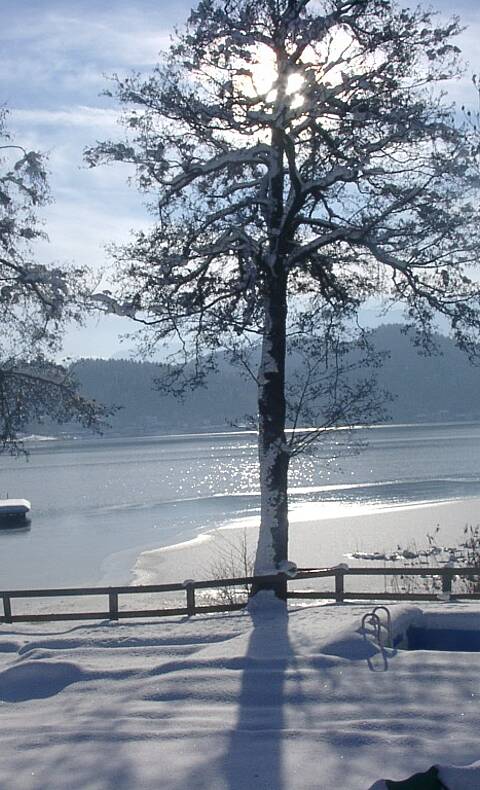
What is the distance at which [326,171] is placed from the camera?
50.0 ft

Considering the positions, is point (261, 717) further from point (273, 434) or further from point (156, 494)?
point (156, 494)

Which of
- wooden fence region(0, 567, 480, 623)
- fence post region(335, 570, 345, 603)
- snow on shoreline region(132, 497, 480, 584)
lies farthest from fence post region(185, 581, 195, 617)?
snow on shoreline region(132, 497, 480, 584)

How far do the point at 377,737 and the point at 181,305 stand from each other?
30.8ft

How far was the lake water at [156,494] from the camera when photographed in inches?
1377

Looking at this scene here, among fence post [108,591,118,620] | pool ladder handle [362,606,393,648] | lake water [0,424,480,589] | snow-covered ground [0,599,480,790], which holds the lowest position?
lake water [0,424,480,589]

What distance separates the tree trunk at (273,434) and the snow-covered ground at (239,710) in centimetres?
270

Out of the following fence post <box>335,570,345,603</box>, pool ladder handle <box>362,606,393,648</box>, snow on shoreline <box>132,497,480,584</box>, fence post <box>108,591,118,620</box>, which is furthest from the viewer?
snow on shoreline <box>132,497,480,584</box>

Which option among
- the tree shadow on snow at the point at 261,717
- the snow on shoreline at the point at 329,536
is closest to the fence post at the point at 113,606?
the tree shadow on snow at the point at 261,717

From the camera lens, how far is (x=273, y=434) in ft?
48.4

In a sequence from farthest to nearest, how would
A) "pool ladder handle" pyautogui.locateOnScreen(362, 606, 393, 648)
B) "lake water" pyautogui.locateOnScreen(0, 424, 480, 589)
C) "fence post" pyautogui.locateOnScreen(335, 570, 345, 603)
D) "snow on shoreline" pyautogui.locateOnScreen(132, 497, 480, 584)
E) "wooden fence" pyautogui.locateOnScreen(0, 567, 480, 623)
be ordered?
"lake water" pyautogui.locateOnScreen(0, 424, 480, 589) < "snow on shoreline" pyautogui.locateOnScreen(132, 497, 480, 584) < "fence post" pyautogui.locateOnScreen(335, 570, 345, 603) < "wooden fence" pyautogui.locateOnScreen(0, 567, 480, 623) < "pool ladder handle" pyautogui.locateOnScreen(362, 606, 393, 648)

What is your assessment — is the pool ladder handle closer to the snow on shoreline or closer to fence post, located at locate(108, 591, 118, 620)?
fence post, located at locate(108, 591, 118, 620)

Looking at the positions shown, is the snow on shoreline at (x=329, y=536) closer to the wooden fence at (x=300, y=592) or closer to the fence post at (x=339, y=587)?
the wooden fence at (x=300, y=592)

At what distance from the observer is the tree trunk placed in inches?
579

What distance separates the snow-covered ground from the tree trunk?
270 cm
